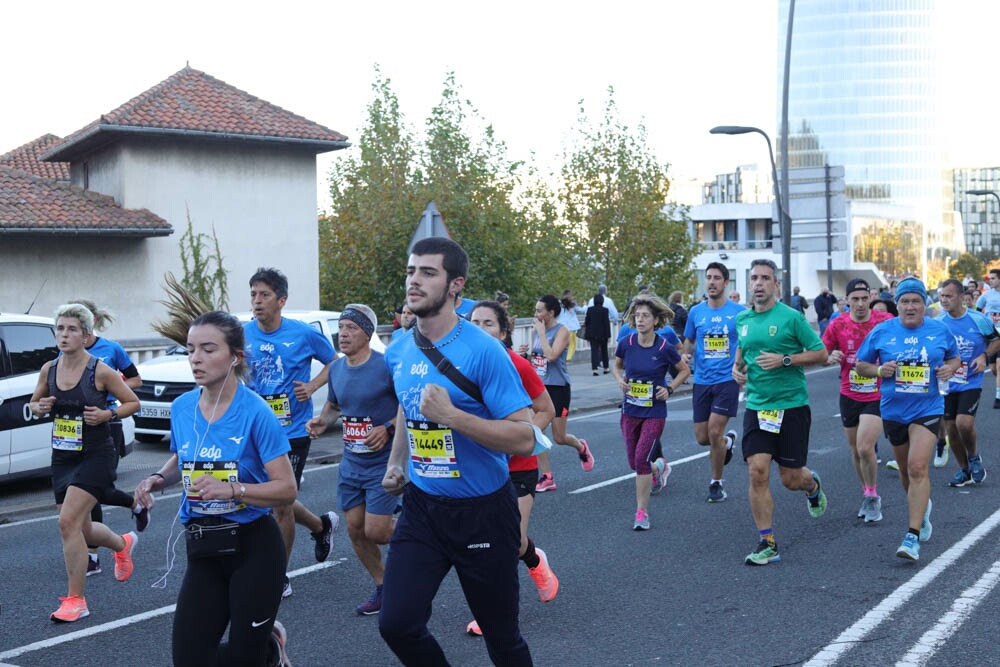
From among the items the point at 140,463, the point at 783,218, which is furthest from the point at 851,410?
the point at 783,218

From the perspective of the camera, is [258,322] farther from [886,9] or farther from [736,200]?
[886,9]

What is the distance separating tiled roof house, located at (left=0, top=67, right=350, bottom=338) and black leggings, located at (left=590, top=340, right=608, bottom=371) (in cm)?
827

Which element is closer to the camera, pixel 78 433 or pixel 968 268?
pixel 78 433

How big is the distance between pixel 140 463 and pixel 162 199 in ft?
50.6

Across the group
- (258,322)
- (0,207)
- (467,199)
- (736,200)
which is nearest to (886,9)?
(736,200)

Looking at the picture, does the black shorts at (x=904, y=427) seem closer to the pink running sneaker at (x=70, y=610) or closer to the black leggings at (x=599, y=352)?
the pink running sneaker at (x=70, y=610)

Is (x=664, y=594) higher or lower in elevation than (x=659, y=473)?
lower

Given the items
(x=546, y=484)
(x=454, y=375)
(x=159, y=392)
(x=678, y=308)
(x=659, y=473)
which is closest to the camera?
(x=454, y=375)

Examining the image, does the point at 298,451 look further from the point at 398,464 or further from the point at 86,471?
the point at 398,464

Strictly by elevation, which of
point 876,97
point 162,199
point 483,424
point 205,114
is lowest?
point 483,424

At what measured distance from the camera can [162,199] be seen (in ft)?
88.9

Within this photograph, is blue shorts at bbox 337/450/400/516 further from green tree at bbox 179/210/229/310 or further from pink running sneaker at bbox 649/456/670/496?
green tree at bbox 179/210/229/310

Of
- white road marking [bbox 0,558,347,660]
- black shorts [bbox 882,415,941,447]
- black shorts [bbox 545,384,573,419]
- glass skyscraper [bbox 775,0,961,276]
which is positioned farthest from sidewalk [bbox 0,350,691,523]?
glass skyscraper [bbox 775,0,961,276]

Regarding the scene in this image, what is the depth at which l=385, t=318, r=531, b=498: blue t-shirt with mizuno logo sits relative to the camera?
13.2ft
